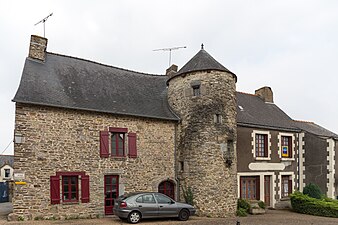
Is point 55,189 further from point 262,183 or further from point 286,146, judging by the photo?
point 286,146

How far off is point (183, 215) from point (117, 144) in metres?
4.05

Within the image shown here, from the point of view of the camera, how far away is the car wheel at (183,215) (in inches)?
440

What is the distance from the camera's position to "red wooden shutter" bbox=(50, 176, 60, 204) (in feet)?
36.4

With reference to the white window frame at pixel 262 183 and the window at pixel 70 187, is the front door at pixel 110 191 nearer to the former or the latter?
the window at pixel 70 187

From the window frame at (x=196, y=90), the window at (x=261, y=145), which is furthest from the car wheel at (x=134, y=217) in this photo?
the window at (x=261, y=145)

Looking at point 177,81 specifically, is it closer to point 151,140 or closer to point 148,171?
point 151,140

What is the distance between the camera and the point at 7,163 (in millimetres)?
38188

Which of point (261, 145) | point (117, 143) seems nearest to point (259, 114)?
point (261, 145)

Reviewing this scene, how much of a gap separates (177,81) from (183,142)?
2.96 meters

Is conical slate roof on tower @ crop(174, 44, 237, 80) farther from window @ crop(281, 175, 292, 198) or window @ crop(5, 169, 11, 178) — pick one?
window @ crop(5, 169, 11, 178)

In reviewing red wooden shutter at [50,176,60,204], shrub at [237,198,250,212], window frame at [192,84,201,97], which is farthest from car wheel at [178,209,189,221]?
window frame at [192,84,201,97]

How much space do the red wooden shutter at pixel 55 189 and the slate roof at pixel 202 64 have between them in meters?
7.10

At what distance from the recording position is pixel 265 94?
19.4 meters

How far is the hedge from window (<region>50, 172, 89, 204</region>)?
1029 cm
